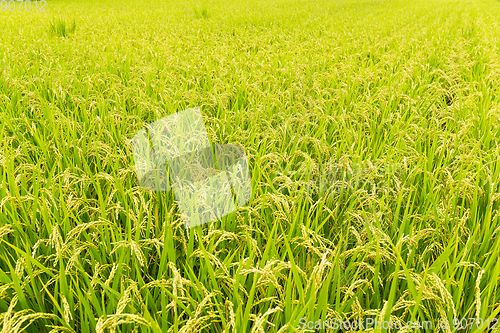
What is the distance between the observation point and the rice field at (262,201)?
1146 mm

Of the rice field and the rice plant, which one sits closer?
the rice field

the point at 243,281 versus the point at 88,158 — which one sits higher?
the point at 88,158

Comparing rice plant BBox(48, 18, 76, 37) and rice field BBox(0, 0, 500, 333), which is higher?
rice plant BBox(48, 18, 76, 37)

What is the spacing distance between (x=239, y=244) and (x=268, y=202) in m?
0.34

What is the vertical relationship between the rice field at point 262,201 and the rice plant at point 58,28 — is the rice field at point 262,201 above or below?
below

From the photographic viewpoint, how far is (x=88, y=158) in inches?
84.7

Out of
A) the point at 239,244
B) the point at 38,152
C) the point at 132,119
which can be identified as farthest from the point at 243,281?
the point at 132,119

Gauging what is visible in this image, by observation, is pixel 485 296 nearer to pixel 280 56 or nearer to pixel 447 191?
pixel 447 191

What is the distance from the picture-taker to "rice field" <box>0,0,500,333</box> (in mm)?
1146

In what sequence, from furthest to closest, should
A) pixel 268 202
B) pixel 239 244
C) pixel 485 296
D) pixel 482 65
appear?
pixel 482 65 → pixel 268 202 → pixel 239 244 → pixel 485 296

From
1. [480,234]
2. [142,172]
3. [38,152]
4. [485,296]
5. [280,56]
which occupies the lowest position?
[485,296]

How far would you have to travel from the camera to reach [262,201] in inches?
64.9

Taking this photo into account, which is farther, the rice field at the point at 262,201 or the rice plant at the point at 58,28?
the rice plant at the point at 58,28

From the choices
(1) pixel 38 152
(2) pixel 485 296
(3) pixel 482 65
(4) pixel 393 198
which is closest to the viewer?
(2) pixel 485 296
